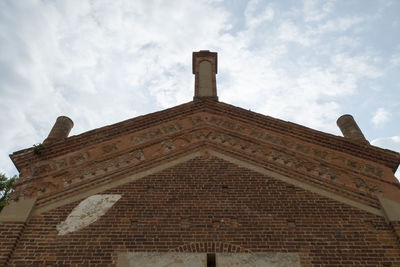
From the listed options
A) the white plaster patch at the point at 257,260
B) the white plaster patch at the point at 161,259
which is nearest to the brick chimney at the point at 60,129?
the white plaster patch at the point at 161,259

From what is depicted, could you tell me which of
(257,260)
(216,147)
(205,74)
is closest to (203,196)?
(216,147)

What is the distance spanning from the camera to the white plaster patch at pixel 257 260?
507 centimetres

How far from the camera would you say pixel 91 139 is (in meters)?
7.24

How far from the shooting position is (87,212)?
232 inches

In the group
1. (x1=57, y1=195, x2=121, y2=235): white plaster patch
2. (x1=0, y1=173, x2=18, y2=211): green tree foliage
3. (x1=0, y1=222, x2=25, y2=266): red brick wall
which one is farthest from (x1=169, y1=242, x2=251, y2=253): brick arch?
(x1=0, y1=173, x2=18, y2=211): green tree foliage

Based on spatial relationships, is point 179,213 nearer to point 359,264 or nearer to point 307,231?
point 307,231

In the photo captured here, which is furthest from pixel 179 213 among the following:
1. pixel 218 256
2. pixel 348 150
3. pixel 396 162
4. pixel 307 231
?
pixel 396 162

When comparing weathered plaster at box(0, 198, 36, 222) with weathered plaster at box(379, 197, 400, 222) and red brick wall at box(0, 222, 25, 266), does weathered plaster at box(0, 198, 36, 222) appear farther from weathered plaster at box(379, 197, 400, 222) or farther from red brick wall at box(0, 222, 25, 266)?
weathered plaster at box(379, 197, 400, 222)

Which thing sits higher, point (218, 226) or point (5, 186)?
point (5, 186)

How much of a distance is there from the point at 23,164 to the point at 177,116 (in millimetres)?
3893

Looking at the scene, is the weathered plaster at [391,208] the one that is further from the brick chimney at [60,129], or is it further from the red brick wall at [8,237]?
the brick chimney at [60,129]

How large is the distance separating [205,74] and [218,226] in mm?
5552

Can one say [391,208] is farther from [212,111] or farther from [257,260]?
[212,111]

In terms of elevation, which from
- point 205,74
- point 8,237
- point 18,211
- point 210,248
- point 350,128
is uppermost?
point 205,74
